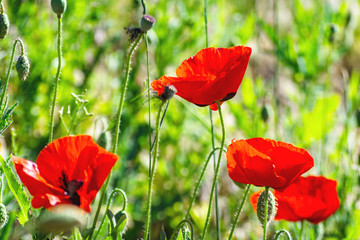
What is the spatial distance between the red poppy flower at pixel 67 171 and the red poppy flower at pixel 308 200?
21.8 inches

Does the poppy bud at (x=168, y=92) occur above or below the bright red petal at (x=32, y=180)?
above

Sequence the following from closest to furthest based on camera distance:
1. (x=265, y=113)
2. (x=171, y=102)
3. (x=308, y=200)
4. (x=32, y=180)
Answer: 1. (x=32, y=180)
2. (x=308, y=200)
3. (x=265, y=113)
4. (x=171, y=102)

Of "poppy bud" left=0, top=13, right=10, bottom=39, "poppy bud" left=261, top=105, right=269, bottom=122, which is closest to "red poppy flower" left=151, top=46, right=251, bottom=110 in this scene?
"poppy bud" left=0, top=13, right=10, bottom=39

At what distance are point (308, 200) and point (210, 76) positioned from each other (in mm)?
521

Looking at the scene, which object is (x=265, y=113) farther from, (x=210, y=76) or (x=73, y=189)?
(x=73, y=189)

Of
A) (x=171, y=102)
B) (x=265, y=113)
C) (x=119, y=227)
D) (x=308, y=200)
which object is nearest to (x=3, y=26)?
(x=119, y=227)

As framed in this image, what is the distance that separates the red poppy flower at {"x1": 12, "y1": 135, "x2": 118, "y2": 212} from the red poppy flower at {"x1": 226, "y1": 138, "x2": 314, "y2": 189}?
0.23 metres

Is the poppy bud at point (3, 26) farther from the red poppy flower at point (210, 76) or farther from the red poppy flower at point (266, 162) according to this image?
the red poppy flower at point (266, 162)

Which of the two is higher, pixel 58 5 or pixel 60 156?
pixel 58 5

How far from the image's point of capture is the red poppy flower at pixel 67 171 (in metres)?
0.77

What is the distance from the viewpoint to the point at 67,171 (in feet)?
2.72

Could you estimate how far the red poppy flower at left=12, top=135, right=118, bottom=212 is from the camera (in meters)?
0.77

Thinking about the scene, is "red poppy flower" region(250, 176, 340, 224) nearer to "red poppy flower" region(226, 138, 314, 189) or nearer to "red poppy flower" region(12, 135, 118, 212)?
"red poppy flower" region(226, 138, 314, 189)

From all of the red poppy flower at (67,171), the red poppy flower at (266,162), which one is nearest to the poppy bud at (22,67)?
the red poppy flower at (67,171)
